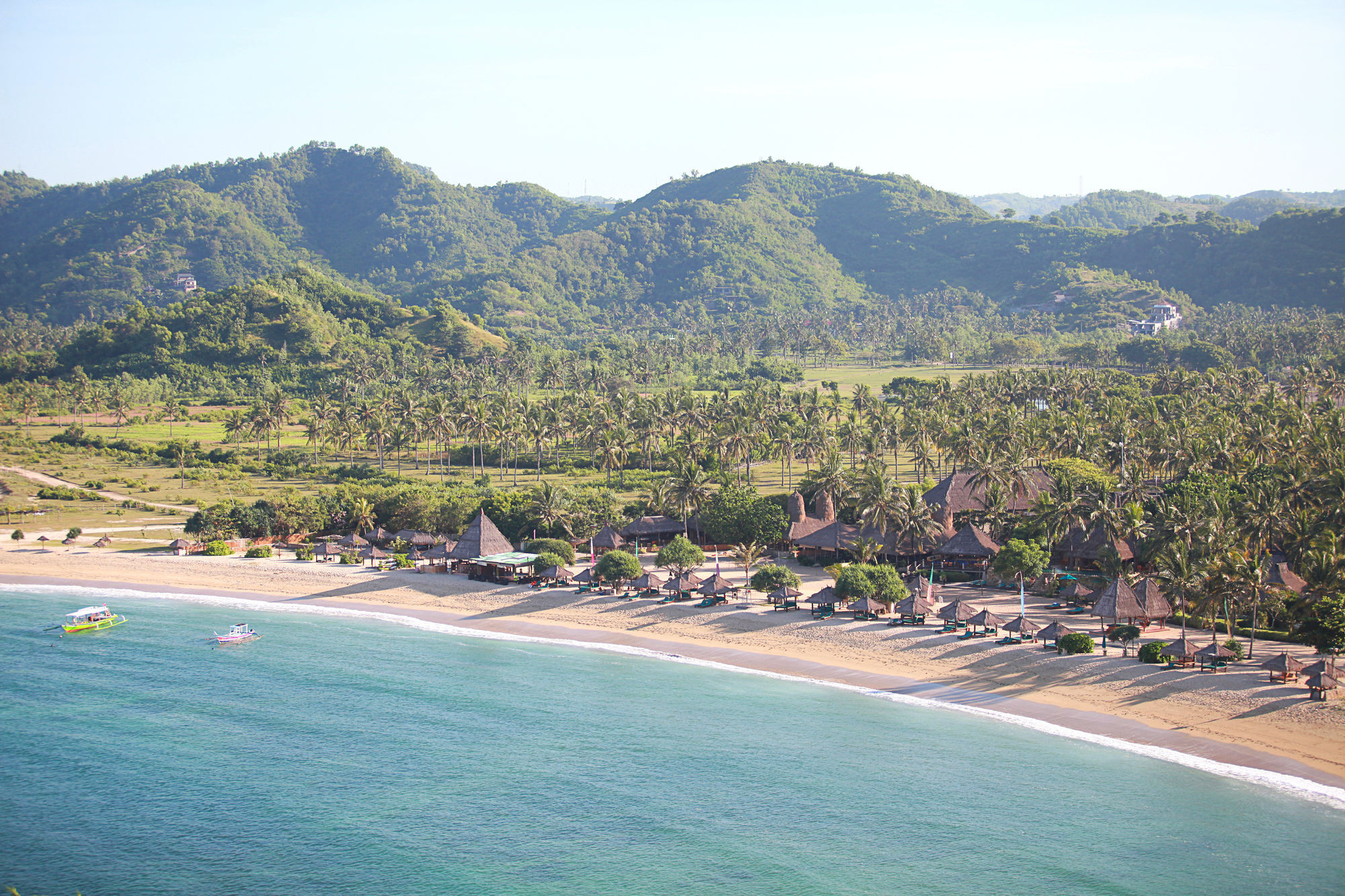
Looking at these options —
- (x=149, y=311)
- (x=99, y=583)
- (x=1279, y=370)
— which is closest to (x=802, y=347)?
(x=1279, y=370)

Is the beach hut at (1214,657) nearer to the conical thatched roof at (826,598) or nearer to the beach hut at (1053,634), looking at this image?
the beach hut at (1053,634)

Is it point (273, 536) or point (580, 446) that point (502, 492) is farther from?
point (580, 446)

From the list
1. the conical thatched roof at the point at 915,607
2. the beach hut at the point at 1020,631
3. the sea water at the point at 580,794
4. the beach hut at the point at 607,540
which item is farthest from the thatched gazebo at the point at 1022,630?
the beach hut at the point at 607,540

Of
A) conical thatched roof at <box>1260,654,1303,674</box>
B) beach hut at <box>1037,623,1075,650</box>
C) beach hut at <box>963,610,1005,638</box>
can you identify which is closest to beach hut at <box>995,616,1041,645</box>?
beach hut at <box>963,610,1005,638</box>

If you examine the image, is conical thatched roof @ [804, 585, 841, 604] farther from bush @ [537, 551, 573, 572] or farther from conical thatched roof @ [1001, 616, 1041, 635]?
bush @ [537, 551, 573, 572]

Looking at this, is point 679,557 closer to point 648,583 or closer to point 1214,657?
point 648,583

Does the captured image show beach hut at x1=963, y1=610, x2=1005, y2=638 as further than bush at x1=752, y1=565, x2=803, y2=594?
No
